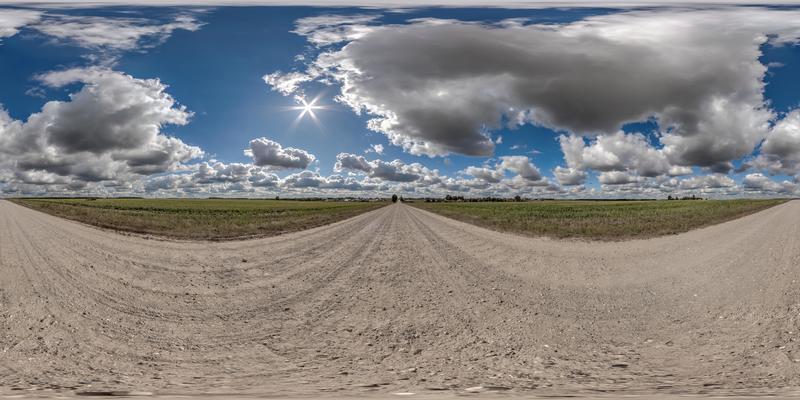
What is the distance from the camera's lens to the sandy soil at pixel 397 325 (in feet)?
14.5

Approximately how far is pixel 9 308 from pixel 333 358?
6284mm

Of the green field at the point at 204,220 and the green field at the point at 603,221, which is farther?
the green field at the point at 603,221

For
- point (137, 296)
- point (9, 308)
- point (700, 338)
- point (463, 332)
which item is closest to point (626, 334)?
point (700, 338)

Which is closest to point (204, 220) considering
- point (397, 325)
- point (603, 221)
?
point (397, 325)

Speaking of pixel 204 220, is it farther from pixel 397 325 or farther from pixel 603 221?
pixel 603 221

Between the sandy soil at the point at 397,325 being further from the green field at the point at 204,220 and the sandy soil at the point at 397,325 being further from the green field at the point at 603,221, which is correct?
the green field at the point at 603,221

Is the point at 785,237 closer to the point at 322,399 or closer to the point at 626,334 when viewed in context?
the point at 626,334

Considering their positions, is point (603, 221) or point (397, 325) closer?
point (397, 325)

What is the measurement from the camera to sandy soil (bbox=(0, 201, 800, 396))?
A: 173 inches

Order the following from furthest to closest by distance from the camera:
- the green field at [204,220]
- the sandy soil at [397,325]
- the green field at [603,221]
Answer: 1. the green field at [603,221]
2. the green field at [204,220]
3. the sandy soil at [397,325]

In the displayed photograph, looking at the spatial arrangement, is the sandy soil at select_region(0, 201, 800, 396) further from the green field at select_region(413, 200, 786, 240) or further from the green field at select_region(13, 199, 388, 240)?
the green field at select_region(413, 200, 786, 240)

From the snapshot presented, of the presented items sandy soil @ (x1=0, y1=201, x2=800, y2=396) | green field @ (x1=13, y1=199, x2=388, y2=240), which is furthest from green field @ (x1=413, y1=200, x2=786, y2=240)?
green field @ (x1=13, y1=199, x2=388, y2=240)

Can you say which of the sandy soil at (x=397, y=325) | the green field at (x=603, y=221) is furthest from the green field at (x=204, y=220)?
the green field at (x=603, y=221)

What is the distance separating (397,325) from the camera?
6.31 metres
